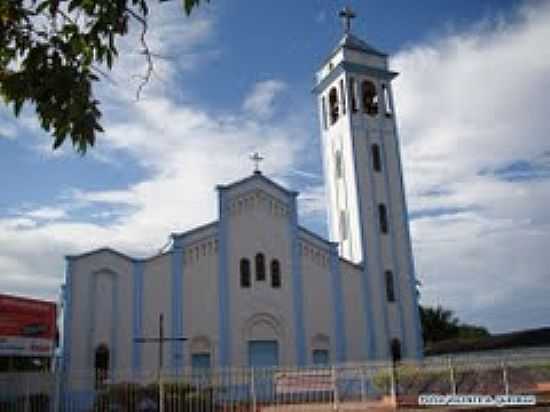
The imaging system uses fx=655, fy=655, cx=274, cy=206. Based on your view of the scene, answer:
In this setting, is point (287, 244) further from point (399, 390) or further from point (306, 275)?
point (399, 390)

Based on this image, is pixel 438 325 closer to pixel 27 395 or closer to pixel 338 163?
pixel 338 163

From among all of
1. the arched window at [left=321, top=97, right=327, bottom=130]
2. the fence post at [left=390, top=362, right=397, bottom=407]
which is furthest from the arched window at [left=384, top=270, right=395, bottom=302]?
Result: the fence post at [left=390, top=362, right=397, bottom=407]

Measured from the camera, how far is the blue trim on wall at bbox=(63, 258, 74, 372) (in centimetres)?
2578

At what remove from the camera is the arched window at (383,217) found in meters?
32.2

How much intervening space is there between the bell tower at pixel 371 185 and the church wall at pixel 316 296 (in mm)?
1863

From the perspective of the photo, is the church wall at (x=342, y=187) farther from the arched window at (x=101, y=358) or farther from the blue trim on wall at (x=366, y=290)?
the arched window at (x=101, y=358)

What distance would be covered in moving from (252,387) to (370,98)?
19.3m

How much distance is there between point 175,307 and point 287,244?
20.0ft

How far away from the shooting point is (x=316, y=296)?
30359 mm

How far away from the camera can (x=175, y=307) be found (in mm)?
27719

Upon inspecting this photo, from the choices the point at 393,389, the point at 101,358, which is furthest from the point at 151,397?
the point at 101,358

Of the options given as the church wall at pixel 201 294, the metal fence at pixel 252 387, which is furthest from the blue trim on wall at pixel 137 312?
the metal fence at pixel 252 387

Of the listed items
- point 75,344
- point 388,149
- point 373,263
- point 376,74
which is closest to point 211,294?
point 75,344

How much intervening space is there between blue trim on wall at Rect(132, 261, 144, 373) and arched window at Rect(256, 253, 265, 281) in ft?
17.2
